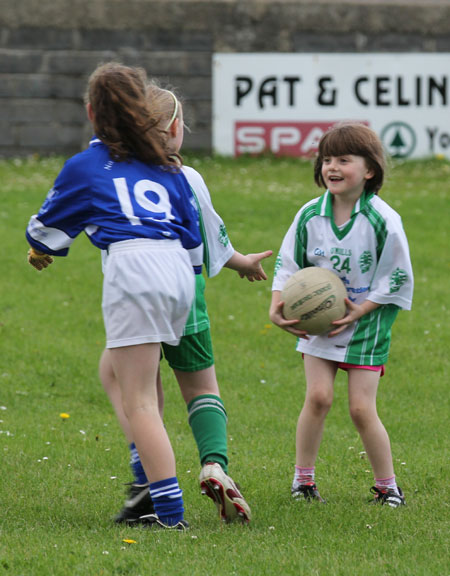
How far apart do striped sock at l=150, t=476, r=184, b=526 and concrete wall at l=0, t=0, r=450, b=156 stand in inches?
546

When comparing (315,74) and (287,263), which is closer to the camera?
(287,263)

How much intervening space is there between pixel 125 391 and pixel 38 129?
1464cm

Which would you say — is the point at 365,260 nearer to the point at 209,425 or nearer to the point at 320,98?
the point at 209,425

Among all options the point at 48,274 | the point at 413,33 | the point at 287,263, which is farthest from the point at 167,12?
the point at 287,263

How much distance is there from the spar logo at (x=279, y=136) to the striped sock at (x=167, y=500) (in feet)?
47.5

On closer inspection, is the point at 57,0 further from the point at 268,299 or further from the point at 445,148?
the point at 268,299

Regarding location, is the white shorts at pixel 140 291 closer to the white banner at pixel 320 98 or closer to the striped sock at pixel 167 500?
the striped sock at pixel 167 500

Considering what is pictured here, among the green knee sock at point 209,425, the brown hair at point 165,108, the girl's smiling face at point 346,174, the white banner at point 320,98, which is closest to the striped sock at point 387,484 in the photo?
the green knee sock at point 209,425

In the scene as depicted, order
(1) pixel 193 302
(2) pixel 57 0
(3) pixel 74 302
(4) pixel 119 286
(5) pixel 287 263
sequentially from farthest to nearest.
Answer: (2) pixel 57 0 → (3) pixel 74 302 → (5) pixel 287 263 → (1) pixel 193 302 → (4) pixel 119 286

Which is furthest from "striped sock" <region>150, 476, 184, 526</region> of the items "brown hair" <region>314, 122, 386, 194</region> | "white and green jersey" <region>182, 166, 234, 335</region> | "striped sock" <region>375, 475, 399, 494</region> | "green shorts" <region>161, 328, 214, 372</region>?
"brown hair" <region>314, 122, 386, 194</region>

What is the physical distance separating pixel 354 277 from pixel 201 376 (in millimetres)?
925

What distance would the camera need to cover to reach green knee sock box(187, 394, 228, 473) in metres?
4.45

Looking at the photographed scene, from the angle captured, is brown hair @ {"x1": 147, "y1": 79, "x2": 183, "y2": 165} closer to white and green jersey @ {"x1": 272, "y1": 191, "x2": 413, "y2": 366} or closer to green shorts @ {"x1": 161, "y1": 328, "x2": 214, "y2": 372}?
green shorts @ {"x1": 161, "y1": 328, "x2": 214, "y2": 372}

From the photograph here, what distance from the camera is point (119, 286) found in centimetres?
401
